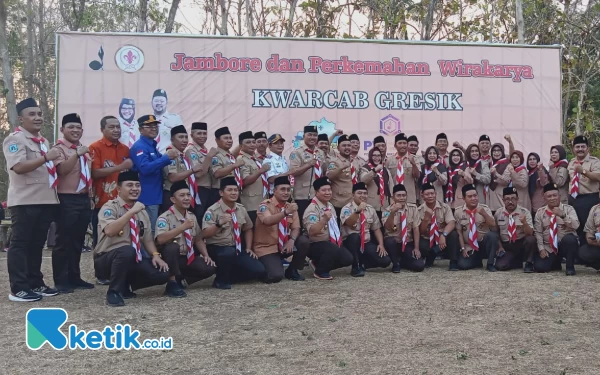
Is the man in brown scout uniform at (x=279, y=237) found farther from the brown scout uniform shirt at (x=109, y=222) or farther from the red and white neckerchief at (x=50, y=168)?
the red and white neckerchief at (x=50, y=168)

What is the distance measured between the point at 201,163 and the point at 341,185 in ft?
5.50

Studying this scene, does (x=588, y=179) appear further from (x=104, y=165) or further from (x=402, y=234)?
Answer: (x=104, y=165)

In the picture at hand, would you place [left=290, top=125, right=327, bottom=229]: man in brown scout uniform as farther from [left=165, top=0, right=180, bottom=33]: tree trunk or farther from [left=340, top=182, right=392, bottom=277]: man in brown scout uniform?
[left=165, top=0, right=180, bottom=33]: tree trunk

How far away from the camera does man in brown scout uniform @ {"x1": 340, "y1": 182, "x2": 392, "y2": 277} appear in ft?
21.2

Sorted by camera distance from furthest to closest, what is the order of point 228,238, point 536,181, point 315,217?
point 536,181 → point 315,217 → point 228,238

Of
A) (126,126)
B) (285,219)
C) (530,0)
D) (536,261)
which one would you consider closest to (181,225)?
(285,219)

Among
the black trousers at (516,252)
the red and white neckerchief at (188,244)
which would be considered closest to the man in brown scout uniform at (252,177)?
the red and white neckerchief at (188,244)

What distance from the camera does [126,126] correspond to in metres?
7.75

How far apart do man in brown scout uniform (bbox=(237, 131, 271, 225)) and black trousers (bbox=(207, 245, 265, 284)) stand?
584mm

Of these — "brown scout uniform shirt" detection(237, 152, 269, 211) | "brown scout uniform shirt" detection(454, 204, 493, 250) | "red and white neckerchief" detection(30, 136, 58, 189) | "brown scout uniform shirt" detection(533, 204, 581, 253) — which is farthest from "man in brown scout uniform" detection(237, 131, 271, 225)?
"brown scout uniform shirt" detection(533, 204, 581, 253)

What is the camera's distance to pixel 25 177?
513 centimetres

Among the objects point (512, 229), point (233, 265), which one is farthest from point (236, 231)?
point (512, 229)

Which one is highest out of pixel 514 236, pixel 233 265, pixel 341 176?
pixel 341 176

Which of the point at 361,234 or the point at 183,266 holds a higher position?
the point at 361,234
